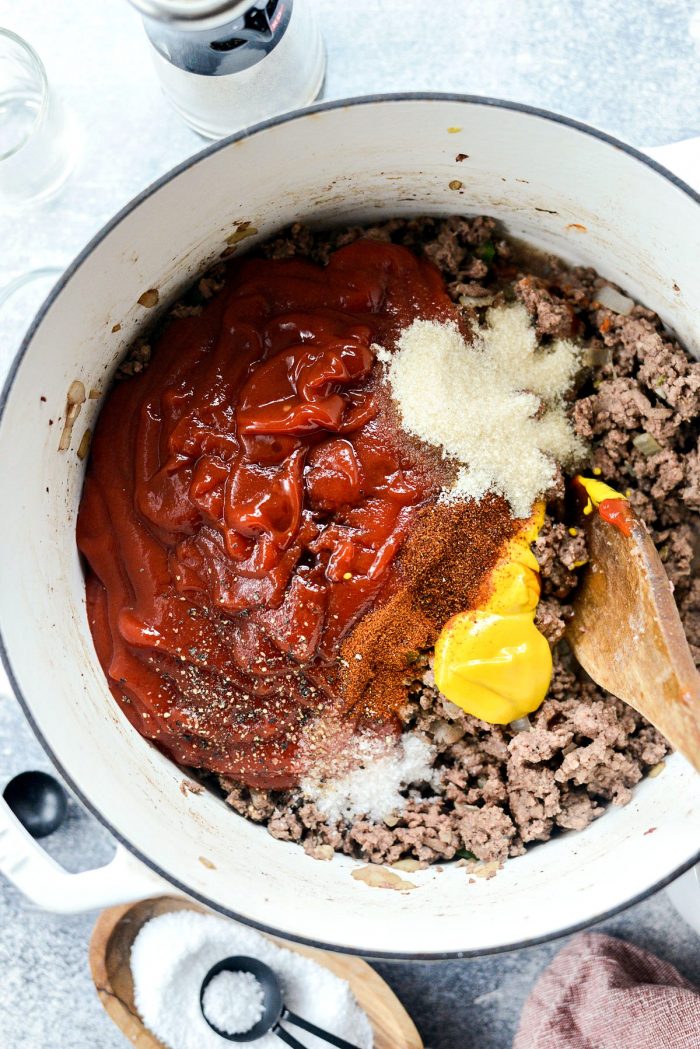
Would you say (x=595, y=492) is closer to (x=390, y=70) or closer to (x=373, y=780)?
(x=373, y=780)

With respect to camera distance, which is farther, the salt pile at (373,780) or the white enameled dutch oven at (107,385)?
the salt pile at (373,780)

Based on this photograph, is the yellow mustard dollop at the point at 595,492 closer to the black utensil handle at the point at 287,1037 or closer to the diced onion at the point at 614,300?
the diced onion at the point at 614,300

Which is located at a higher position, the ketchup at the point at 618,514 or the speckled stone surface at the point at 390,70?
the speckled stone surface at the point at 390,70

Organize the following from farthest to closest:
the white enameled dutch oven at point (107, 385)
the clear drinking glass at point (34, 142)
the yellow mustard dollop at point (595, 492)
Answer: the clear drinking glass at point (34, 142), the yellow mustard dollop at point (595, 492), the white enameled dutch oven at point (107, 385)

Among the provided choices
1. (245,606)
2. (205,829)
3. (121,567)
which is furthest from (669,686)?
(121,567)

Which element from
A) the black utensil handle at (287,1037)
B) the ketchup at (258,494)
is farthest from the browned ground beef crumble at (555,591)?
the black utensil handle at (287,1037)

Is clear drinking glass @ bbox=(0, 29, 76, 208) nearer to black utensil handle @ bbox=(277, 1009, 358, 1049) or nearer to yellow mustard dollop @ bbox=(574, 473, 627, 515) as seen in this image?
yellow mustard dollop @ bbox=(574, 473, 627, 515)

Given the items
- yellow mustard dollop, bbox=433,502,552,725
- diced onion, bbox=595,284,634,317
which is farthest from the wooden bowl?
diced onion, bbox=595,284,634,317
